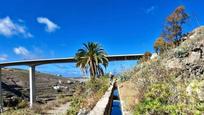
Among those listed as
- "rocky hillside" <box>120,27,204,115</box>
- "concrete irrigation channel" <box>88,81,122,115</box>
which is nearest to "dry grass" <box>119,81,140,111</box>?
"rocky hillside" <box>120,27,204,115</box>

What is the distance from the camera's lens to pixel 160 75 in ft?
36.3

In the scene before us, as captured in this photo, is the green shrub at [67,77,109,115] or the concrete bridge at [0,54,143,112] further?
the concrete bridge at [0,54,143,112]

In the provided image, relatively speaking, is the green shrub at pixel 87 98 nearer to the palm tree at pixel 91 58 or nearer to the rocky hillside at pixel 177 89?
the rocky hillside at pixel 177 89

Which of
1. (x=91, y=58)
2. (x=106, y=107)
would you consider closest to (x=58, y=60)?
(x=91, y=58)

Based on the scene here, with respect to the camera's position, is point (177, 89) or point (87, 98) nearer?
point (177, 89)

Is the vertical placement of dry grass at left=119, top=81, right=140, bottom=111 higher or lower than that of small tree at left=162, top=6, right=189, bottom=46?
lower

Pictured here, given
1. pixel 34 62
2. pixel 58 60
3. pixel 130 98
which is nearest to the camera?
pixel 130 98

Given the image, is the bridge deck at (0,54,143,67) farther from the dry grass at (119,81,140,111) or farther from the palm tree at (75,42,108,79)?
the dry grass at (119,81,140,111)

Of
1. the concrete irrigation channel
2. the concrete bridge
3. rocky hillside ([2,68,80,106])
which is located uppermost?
the concrete bridge

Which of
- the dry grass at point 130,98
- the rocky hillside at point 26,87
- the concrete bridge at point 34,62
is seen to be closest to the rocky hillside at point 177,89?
the dry grass at point 130,98

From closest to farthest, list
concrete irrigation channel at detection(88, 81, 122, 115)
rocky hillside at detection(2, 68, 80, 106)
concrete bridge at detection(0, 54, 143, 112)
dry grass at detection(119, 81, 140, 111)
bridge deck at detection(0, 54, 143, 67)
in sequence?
concrete irrigation channel at detection(88, 81, 122, 115) → dry grass at detection(119, 81, 140, 111) → concrete bridge at detection(0, 54, 143, 112) → rocky hillside at detection(2, 68, 80, 106) → bridge deck at detection(0, 54, 143, 67)

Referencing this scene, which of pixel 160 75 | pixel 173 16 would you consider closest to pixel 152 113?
pixel 160 75

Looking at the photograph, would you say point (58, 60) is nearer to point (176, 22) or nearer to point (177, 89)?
point (176, 22)

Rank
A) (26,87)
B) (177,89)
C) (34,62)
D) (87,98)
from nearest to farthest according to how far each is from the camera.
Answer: (177,89), (87,98), (34,62), (26,87)
